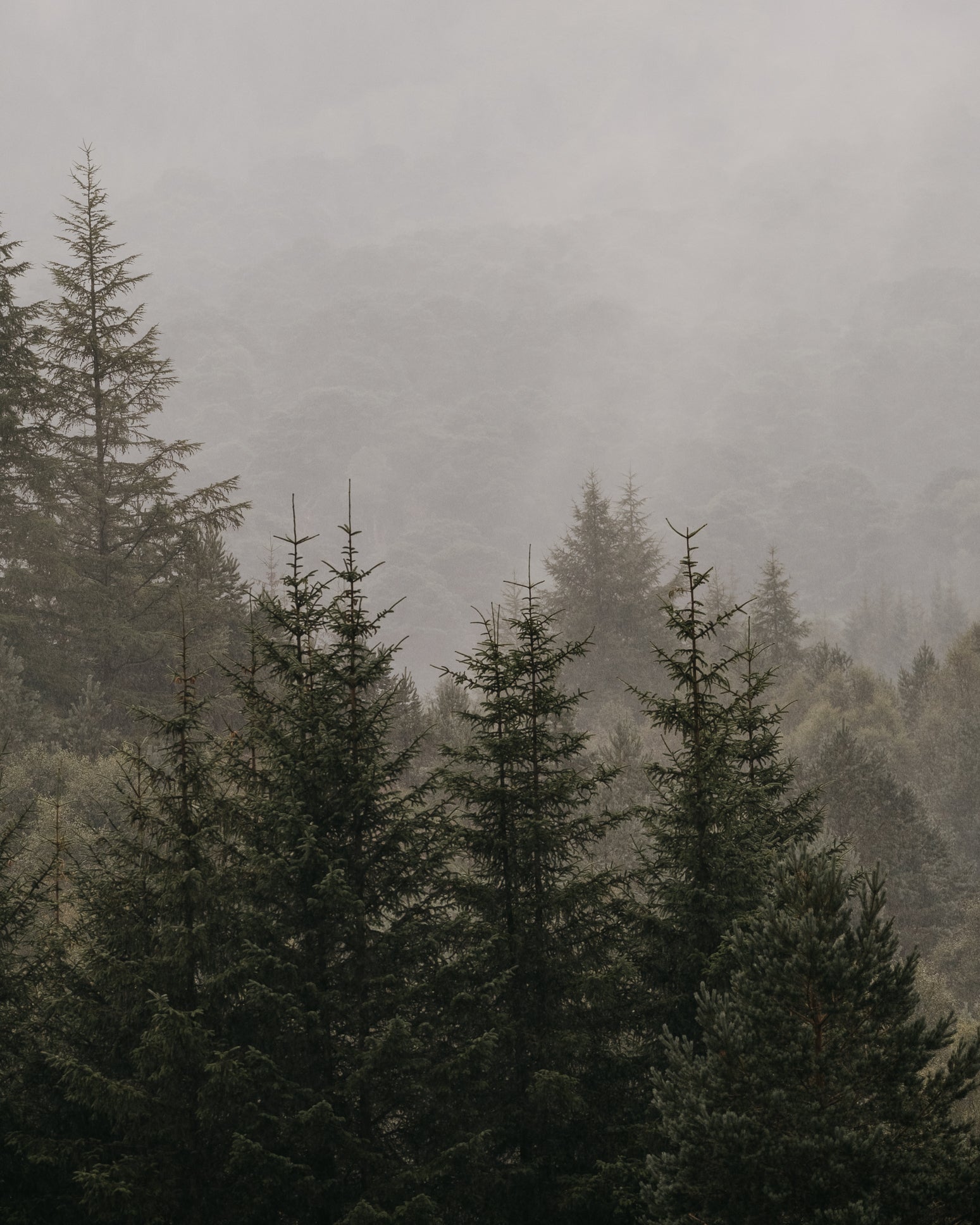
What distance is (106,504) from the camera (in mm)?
28141

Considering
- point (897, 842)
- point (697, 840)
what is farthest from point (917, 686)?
point (697, 840)

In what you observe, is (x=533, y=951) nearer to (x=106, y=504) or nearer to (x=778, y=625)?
Result: (x=106, y=504)

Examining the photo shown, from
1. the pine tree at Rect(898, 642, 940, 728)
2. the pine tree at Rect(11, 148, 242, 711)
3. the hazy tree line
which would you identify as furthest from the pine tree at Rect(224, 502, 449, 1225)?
the pine tree at Rect(898, 642, 940, 728)

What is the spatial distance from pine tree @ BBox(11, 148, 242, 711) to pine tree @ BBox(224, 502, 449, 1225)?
56.2 feet

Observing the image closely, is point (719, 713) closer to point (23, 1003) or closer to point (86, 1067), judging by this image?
point (86, 1067)

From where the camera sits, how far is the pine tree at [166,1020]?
9266 mm

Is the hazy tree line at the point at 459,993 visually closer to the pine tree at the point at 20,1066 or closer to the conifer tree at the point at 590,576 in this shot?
the pine tree at the point at 20,1066

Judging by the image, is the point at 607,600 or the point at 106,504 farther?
the point at 607,600

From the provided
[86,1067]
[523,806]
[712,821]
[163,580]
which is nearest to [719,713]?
[712,821]

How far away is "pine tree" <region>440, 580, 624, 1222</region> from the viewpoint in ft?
34.1

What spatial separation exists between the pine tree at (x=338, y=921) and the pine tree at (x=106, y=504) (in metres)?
17.1

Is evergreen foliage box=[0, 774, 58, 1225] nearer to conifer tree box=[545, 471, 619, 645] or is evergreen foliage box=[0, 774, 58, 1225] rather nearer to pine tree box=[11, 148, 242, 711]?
pine tree box=[11, 148, 242, 711]

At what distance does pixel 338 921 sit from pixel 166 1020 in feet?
6.70

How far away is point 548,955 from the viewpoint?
11188 millimetres
